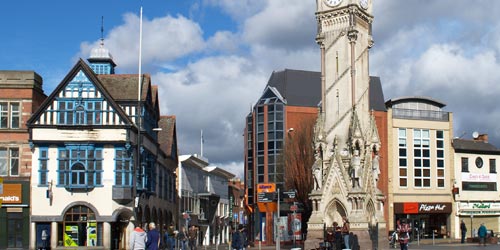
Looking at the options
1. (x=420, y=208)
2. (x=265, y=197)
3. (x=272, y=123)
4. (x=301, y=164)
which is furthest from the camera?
(x=272, y=123)

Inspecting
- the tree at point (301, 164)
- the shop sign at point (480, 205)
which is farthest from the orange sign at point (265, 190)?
the shop sign at point (480, 205)

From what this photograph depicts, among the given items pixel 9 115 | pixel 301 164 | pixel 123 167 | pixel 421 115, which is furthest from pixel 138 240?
pixel 421 115

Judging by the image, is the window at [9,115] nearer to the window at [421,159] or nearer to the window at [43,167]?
the window at [43,167]

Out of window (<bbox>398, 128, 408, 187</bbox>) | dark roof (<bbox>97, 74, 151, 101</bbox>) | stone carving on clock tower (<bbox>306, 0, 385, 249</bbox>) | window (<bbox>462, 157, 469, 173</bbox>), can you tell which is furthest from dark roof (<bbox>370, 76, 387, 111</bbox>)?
dark roof (<bbox>97, 74, 151, 101</bbox>)

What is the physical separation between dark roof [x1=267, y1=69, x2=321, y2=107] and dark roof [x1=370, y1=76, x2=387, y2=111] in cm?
535

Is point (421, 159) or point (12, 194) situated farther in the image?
point (421, 159)

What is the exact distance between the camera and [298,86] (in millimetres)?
74375

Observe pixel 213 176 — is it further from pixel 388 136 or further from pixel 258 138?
pixel 388 136

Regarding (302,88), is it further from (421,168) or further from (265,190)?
(421,168)

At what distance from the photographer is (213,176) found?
98.9 m

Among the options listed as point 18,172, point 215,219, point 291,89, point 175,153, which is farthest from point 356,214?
point 215,219

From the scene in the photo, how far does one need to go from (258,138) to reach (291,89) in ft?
19.8

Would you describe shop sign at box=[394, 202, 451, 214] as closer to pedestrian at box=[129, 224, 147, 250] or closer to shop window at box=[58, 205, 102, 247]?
shop window at box=[58, 205, 102, 247]

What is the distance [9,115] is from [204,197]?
41.1 meters
